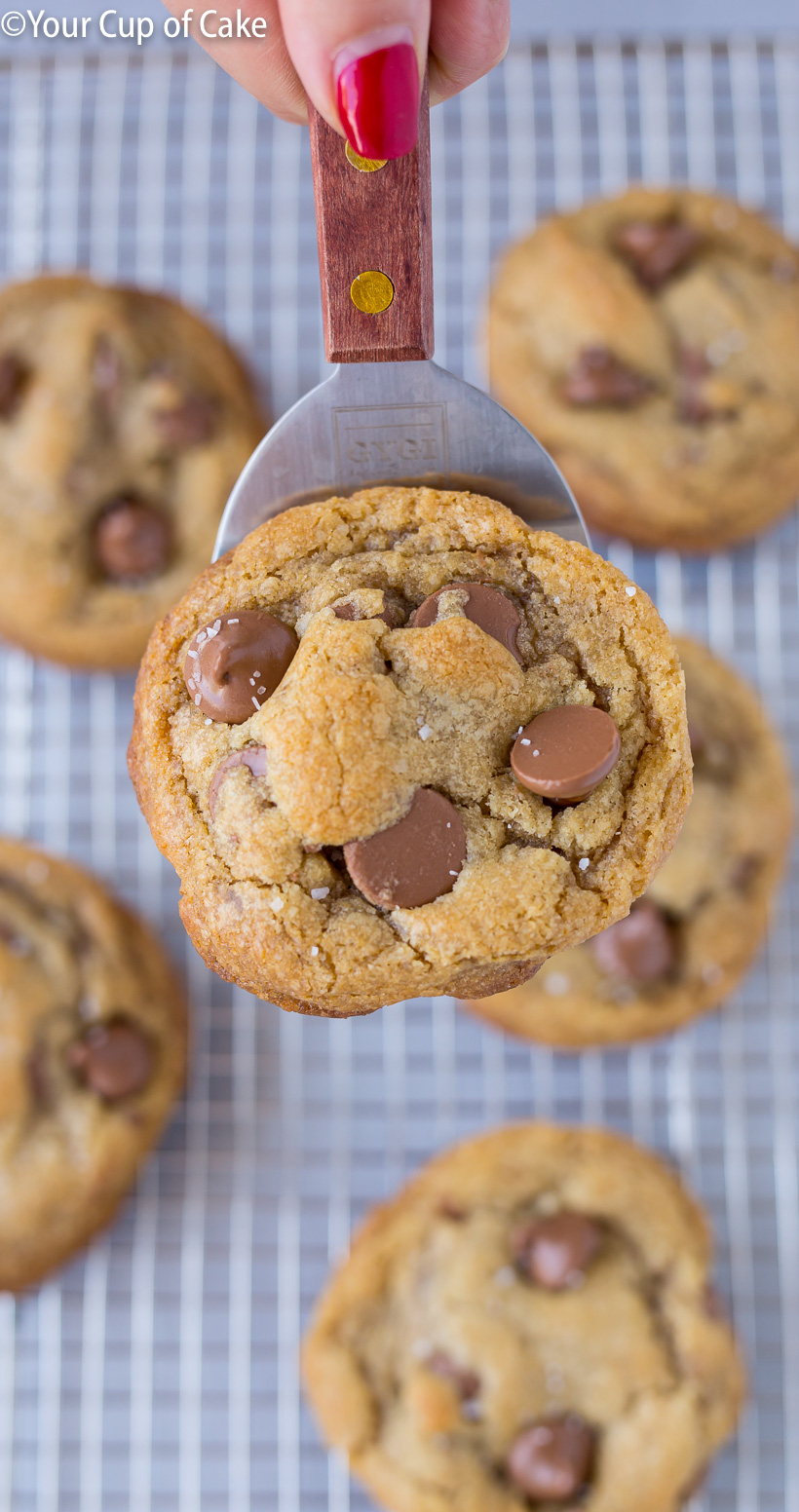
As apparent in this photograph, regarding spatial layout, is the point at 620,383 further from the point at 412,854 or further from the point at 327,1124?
the point at 327,1124

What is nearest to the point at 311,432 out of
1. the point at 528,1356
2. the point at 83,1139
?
the point at 83,1139

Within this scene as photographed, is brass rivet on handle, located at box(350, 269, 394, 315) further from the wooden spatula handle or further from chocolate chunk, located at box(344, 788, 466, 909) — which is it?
chocolate chunk, located at box(344, 788, 466, 909)

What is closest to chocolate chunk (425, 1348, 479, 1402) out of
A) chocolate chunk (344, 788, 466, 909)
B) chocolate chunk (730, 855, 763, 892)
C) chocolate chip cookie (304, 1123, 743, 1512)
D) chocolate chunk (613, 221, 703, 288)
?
chocolate chip cookie (304, 1123, 743, 1512)

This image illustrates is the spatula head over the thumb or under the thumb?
under

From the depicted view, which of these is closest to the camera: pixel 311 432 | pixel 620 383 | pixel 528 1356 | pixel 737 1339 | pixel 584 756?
pixel 584 756

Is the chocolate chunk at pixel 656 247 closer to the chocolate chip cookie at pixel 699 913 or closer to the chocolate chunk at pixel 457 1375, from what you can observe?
the chocolate chip cookie at pixel 699 913

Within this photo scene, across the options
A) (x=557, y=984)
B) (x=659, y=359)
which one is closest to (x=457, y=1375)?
(x=557, y=984)
